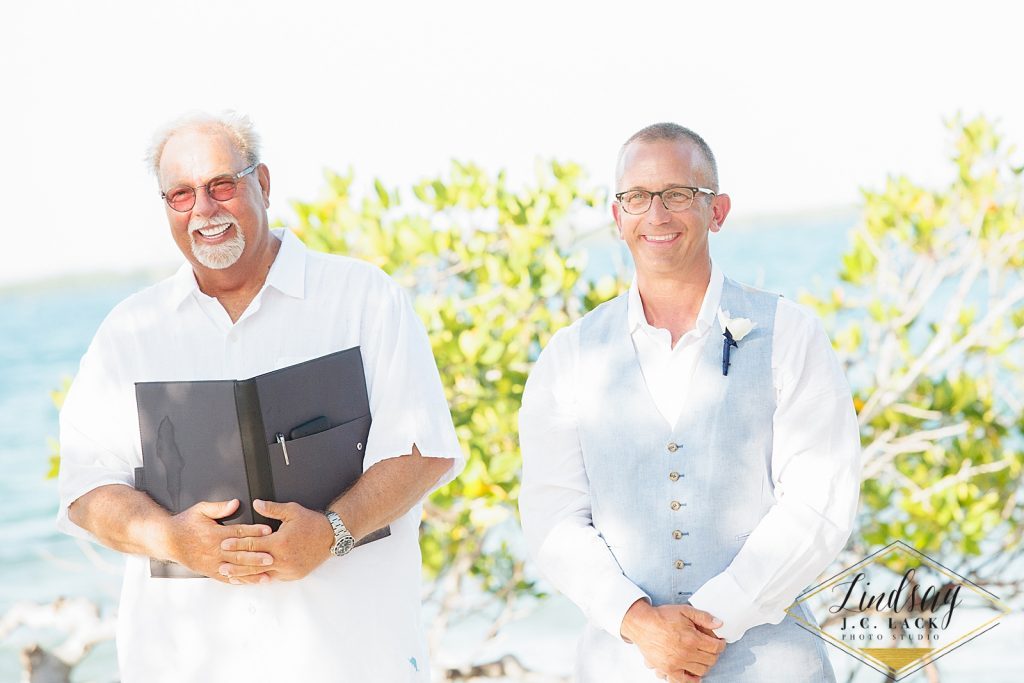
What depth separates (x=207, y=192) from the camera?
A: 2.50 meters

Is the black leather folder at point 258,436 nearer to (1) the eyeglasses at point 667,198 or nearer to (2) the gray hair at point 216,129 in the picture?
(2) the gray hair at point 216,129

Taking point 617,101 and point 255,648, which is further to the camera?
point 617,101

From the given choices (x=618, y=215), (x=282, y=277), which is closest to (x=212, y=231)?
(x=282, y=277)

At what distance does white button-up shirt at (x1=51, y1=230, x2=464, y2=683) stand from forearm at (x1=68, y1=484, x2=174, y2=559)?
0.03 metres

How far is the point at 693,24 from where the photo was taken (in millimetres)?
17812

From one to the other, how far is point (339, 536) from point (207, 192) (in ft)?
2.35

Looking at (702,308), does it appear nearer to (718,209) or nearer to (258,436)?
(718,209)

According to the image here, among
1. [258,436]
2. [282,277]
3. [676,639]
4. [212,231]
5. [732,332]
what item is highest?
[212,231]

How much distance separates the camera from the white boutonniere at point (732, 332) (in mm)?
2418

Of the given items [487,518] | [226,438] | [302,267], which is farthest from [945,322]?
[226,438]

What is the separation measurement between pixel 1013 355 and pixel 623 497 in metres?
2.75

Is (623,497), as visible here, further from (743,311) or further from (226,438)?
(226,438)

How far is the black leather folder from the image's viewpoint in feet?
7.70

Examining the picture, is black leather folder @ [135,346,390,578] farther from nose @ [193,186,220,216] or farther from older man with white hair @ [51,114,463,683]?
nose @ [193,186,220,216]
